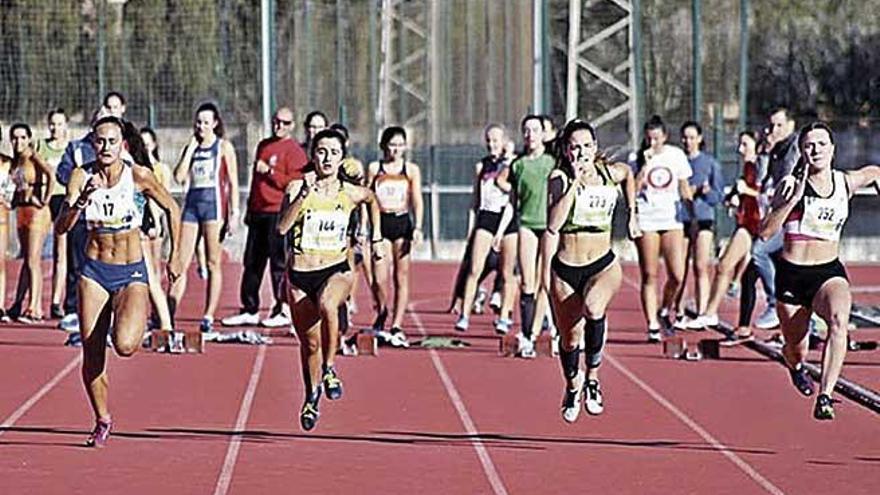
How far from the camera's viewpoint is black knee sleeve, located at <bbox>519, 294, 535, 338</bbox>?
17.5m

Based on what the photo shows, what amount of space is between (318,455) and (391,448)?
1.71 ft

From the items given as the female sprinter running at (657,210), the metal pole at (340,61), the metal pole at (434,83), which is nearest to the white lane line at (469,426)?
the female sprinter running at (657,210)

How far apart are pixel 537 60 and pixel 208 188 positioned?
12.3 metres

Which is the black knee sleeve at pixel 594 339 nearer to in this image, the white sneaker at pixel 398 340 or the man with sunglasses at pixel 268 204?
the white sneaker at pixel 398 340

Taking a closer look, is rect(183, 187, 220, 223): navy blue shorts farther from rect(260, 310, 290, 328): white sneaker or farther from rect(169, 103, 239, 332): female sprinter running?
rect(260, 310, 290, 328): white sneaker

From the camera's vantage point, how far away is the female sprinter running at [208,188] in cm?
1883

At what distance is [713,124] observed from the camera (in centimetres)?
3055

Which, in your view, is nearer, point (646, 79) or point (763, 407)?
point (763, 407)

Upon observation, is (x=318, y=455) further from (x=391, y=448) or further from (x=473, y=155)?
(x=473, y=155)

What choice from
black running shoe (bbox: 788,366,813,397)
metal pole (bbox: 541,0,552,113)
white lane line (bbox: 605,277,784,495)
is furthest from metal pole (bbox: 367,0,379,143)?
black running shoe (bbox: 788,366,813,397)

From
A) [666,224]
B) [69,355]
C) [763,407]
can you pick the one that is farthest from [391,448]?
[666,224]

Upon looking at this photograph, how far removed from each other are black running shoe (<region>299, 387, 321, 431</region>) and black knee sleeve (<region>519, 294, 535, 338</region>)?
198 inches

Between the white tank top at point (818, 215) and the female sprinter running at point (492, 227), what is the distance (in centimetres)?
629

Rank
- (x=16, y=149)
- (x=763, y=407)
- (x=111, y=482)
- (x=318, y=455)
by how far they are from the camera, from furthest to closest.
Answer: (x=16, y=149) < (x=763, y=407) < (x=318, y=455) < (x=111, y=482)
